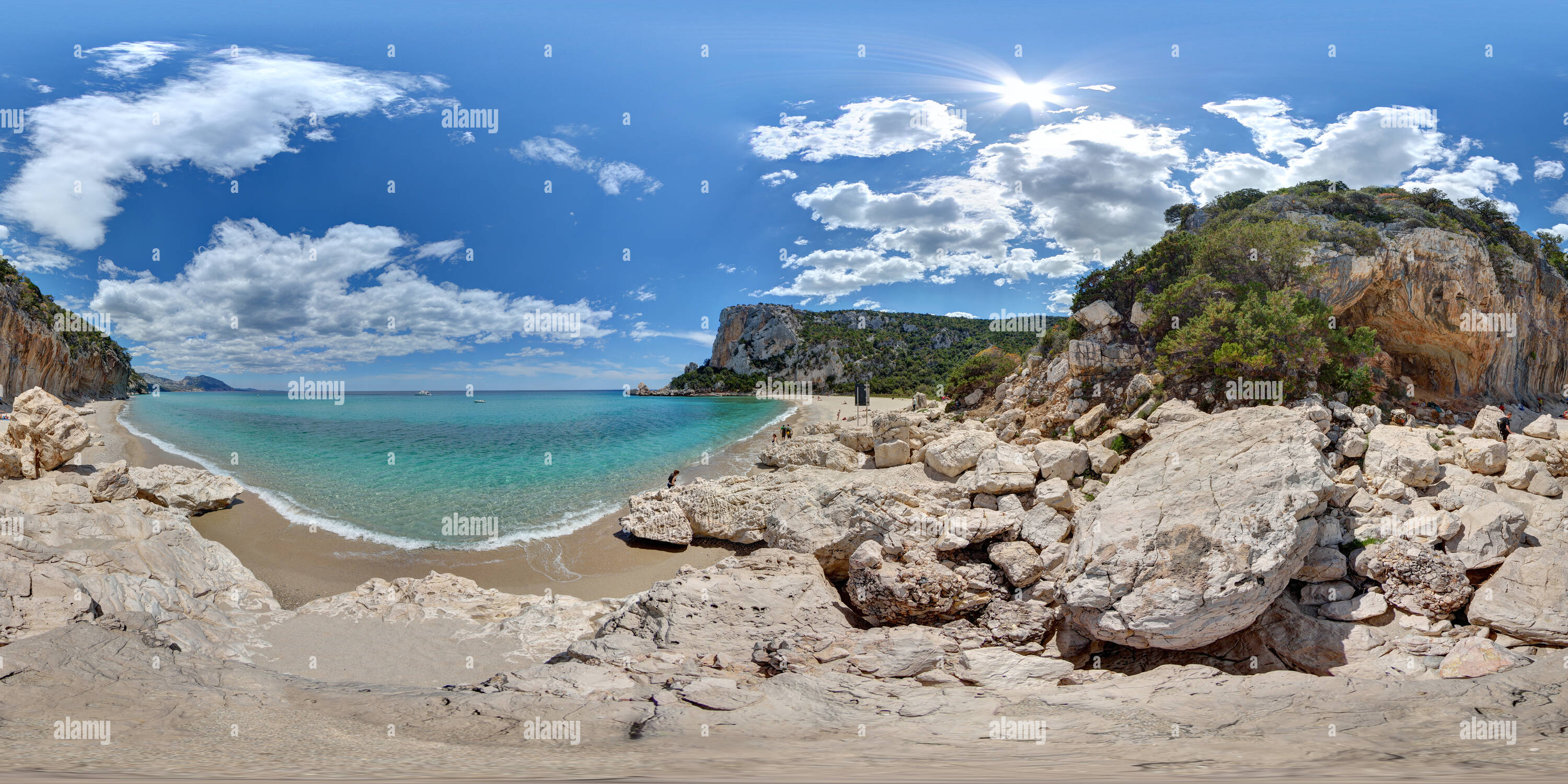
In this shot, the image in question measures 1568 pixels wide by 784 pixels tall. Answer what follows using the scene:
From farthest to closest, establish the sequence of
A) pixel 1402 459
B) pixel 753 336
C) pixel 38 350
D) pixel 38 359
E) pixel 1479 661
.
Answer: pixel 753 336, pixel 38 359, pixel 38 350, pixel 1402 459, pixel 1479 661

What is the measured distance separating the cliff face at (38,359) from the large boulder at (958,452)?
50.2 meters

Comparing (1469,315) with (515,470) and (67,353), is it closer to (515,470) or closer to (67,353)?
(515,470)

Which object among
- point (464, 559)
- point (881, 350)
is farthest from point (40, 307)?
point (881, 350)

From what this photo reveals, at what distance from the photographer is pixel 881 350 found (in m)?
95.0

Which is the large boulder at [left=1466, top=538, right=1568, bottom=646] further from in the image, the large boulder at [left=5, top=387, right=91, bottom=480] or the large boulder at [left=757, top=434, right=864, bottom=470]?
the large boulder at [left=5, top=387, right=91, bottom=480]

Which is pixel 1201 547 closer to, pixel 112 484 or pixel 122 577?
pixel 122 577

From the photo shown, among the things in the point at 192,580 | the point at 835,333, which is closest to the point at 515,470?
the point at 192,580

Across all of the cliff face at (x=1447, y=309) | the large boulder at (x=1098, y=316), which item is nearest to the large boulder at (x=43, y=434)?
the large boulder at (x=1098, y=316)

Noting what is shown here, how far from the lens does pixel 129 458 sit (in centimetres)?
2436

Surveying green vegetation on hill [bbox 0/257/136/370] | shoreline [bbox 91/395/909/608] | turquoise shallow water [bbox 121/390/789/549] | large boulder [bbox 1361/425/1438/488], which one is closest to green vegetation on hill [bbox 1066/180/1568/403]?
large boulder [bbox 1361/425/1438/488]

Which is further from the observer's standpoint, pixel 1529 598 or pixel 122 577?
pixel 122 577

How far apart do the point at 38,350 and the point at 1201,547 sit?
7537 centimetres

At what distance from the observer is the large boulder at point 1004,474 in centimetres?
1007

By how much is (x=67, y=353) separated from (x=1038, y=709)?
84932 mm
